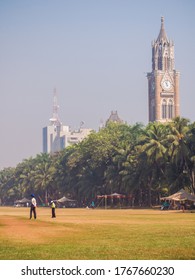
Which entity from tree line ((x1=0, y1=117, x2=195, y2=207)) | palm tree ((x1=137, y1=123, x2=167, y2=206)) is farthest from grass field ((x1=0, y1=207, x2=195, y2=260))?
palm tree ((x1=137, y1=123, x2=167, y2=206))

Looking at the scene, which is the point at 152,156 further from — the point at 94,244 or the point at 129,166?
the point at 94,244

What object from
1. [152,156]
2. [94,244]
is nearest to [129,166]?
[152,156]

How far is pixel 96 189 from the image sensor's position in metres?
117

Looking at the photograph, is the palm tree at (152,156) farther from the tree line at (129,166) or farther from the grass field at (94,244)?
the grass field at (94,244)

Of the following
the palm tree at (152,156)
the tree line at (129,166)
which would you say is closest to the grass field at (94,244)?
the tree line at (129,166)

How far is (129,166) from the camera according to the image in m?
99.6

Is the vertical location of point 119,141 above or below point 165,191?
above
